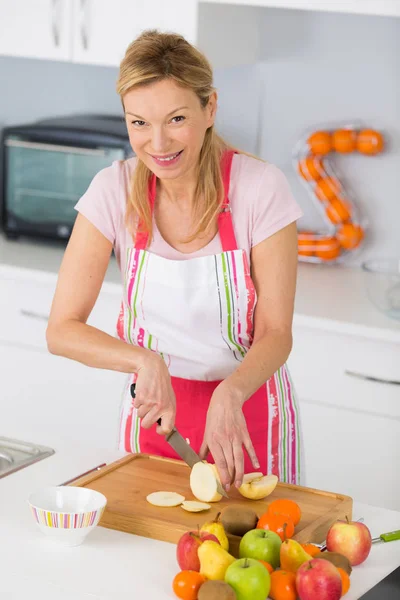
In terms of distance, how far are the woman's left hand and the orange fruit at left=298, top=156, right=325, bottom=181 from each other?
4.93 feet

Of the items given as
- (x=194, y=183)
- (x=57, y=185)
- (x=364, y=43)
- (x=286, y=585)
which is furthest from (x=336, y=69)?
(x=286, y=585)

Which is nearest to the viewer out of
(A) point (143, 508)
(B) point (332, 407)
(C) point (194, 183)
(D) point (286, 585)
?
(D) point (286, 585)

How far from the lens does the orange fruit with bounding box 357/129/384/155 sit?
9.59 ft

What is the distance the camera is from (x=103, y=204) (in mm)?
1849

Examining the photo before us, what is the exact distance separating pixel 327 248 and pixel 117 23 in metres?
0.88

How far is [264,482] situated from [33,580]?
397mm

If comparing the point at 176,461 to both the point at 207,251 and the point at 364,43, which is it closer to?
the point at 207,251

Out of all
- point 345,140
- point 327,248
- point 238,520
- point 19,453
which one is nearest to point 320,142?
point 345,140

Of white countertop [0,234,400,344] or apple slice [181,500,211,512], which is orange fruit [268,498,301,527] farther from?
white countertop [0,234,400,344]

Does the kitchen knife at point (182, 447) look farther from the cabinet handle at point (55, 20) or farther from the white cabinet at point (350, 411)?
the cabinet handle at point (55, 20)

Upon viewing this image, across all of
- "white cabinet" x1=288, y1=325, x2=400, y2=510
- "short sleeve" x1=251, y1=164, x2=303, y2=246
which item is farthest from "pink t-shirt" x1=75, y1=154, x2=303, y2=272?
"white cabinet" x1=288, y1=325, x2=400, y2=510

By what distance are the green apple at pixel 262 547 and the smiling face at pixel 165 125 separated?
65 cm

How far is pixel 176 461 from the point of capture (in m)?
1.70

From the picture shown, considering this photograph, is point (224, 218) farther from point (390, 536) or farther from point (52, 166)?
point (52, 166)
